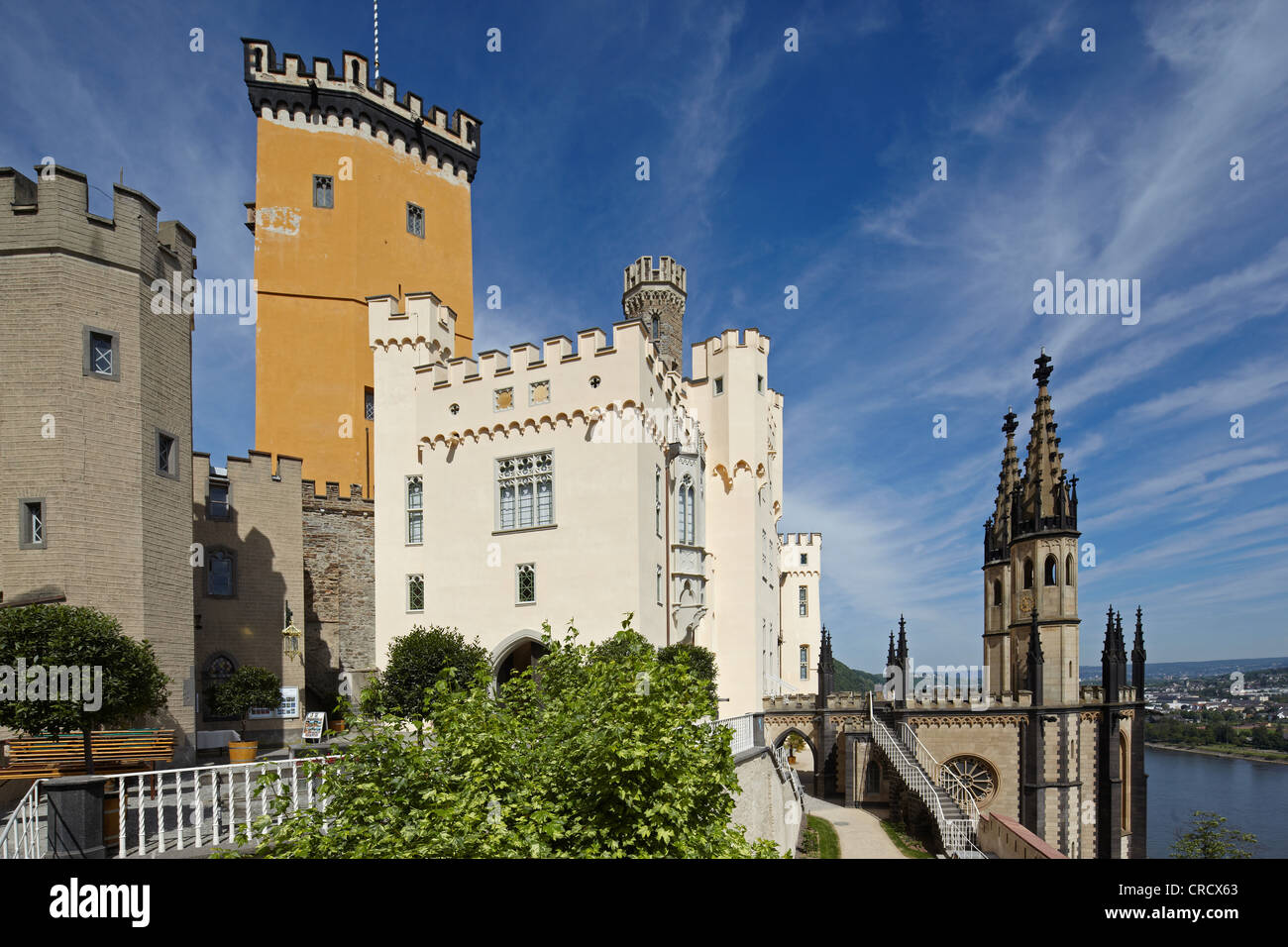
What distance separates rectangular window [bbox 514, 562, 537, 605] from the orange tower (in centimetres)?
1317

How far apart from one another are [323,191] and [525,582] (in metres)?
22.4

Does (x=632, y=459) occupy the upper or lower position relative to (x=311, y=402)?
lower

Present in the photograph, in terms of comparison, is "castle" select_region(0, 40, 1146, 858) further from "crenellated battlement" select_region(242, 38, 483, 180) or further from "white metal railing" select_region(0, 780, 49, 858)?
"white metal railing" select_region(0, 780, 49, 858)

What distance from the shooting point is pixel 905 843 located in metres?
30.6

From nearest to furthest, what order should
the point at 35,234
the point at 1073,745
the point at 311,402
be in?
the point at 35,234 → the point at 311,402 → the point at 1073,745

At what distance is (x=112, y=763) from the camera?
16.0m

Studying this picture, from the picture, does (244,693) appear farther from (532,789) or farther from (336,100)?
(336,100)

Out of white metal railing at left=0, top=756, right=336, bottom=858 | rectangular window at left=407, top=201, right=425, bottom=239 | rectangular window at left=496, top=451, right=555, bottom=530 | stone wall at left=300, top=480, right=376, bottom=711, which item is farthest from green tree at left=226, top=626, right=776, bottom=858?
rectangular window at left=407, top=201, right=425, bottom=239

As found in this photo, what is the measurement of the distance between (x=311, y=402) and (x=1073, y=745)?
40.2m

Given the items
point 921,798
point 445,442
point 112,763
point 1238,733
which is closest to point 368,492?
point 445,442

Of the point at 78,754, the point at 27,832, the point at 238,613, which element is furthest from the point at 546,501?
the point at 27,832

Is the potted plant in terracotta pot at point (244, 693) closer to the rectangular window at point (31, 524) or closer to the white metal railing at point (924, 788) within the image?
the rectangular window at point (31, 524)

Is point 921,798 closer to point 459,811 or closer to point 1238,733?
point 459,811

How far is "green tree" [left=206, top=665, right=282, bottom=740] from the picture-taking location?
25.2 meters
